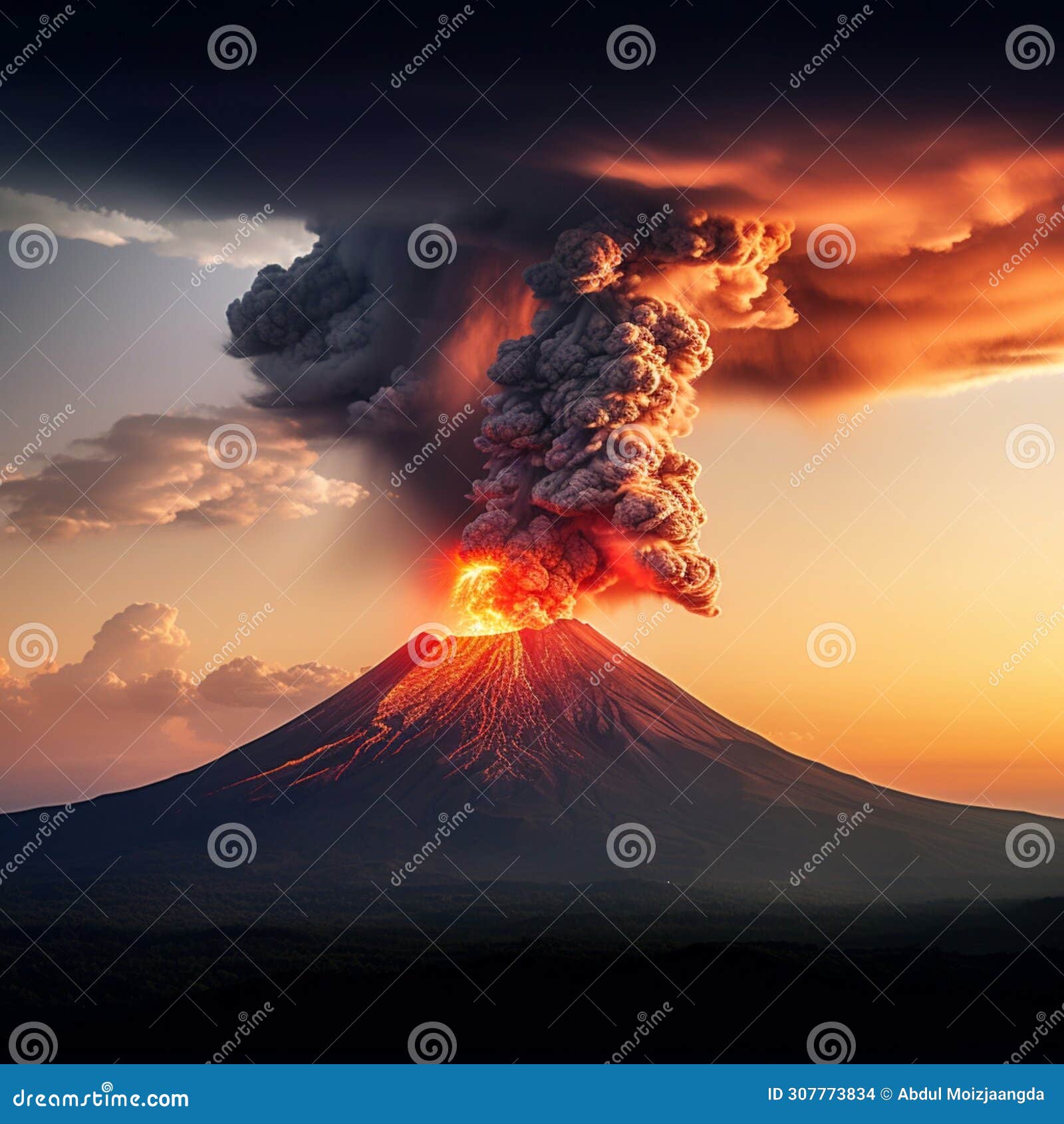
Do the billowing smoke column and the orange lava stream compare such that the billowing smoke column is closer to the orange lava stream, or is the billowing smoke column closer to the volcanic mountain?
the volcanic mountain

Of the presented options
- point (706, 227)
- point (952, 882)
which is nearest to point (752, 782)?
point (952, 882)

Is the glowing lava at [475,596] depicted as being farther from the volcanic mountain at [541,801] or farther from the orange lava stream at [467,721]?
the orange lava stream at [467,721]

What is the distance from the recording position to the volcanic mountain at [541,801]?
43.4 metres

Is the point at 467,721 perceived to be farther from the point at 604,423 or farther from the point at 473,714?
the point at 604,423

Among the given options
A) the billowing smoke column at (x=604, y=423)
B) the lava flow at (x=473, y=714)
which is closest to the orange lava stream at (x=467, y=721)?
the lava flow at (x=473, y=714)

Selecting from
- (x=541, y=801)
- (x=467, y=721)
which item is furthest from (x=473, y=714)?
(x=541, y=801)

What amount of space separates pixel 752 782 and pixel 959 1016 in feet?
77.8

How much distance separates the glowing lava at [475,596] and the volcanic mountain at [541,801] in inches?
224

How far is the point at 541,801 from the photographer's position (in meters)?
45.8

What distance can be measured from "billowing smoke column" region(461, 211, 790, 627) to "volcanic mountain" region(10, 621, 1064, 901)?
769 cm

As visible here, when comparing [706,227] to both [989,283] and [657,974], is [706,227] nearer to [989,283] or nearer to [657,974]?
[989,283]

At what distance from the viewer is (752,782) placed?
50375mm

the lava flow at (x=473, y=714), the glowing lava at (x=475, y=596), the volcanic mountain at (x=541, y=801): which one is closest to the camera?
the glowing lava at (x=475, y=596)

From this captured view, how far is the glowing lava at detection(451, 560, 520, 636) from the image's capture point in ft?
135
